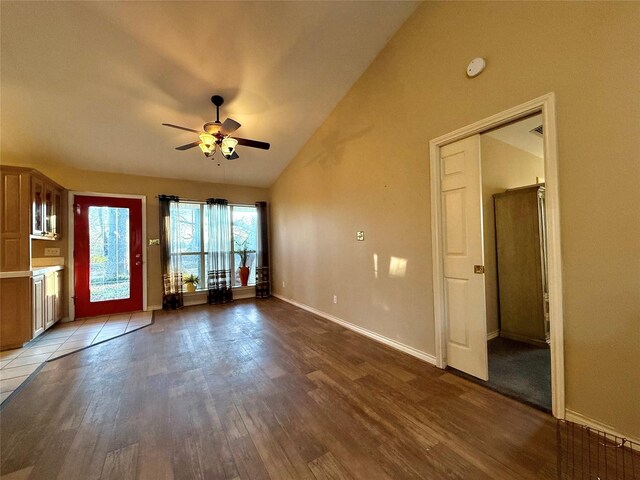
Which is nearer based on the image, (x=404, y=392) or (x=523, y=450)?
(x=523, y=450)

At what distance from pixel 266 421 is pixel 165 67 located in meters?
3.68

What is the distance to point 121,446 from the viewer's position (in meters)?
1.53

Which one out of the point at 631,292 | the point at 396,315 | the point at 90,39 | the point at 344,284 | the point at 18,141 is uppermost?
the point at 90,39

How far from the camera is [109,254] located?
458cm

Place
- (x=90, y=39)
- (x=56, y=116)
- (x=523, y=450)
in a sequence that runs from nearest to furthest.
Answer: (x=523, y=450)
(x=90, y=39)
(x=56, y=116)

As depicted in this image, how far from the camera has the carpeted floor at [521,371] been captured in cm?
195

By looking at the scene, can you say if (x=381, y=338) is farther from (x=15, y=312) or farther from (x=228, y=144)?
(x=15, y=312)

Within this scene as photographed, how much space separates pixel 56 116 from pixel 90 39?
151 centimetres

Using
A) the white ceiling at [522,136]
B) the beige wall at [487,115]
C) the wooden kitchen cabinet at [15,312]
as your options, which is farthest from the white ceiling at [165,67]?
the wooden kitchen cabinet at [15,312]

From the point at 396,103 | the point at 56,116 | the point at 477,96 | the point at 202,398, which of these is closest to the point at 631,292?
the point at 477,96

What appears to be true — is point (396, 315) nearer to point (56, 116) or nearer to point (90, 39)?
point (90, 39)

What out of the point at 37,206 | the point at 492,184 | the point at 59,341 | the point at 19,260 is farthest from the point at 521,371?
the point at 37,206

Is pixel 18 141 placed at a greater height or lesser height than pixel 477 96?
greater

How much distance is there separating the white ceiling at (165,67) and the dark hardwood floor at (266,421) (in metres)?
3.12
